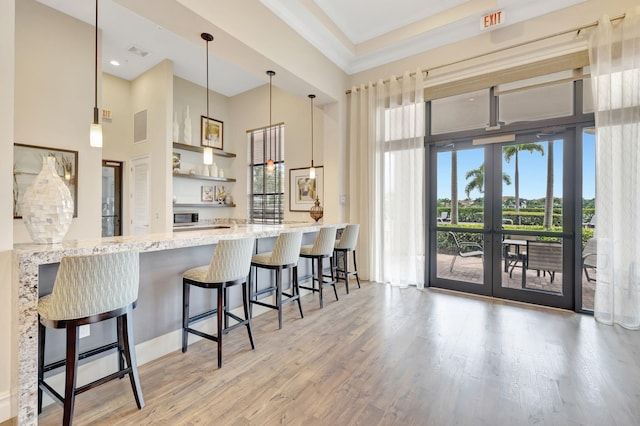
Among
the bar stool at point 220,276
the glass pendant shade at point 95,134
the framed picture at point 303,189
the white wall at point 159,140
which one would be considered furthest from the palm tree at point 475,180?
the white wall at point 159,140

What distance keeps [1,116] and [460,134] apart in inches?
181

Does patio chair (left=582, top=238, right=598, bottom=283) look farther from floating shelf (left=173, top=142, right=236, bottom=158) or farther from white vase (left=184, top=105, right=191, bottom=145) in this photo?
white vase (left=184, top=105, right=191, bottom=145)

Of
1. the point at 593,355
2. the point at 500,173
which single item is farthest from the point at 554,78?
the point at 593,355

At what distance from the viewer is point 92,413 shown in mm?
1792

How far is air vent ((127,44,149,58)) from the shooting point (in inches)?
193

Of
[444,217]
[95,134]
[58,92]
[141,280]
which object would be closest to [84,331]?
[141,280]

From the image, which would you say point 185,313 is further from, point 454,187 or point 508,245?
point 508,245

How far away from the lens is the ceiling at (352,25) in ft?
→ 11.7

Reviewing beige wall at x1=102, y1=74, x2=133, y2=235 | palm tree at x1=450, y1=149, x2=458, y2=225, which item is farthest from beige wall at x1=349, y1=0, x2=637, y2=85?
beige wall at x1=102, y1=74, x2=133, y2=235

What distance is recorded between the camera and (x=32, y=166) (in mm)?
3797

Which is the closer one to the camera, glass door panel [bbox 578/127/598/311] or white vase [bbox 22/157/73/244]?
white vase [bbox 22/157/73/244]

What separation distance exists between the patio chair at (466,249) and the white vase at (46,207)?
14.3 ft

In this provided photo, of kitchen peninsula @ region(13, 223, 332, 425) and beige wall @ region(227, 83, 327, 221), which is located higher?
beige wall @ region(227, 83, 327, 221)

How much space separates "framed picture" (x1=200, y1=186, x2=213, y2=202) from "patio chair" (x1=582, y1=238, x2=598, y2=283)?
6.61m
